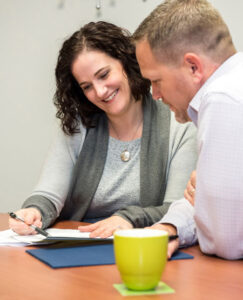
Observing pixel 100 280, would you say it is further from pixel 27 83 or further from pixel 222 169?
pixel 27 83

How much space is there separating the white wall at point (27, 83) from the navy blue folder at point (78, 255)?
1.80 metres

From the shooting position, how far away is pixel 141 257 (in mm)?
704

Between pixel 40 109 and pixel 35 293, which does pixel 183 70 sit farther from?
pixel 40 109

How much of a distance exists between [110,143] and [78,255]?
837 mm

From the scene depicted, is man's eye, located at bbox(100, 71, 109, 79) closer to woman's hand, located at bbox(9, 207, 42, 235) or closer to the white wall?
woman's hand, located at bbox(9, 207, 42, 235)

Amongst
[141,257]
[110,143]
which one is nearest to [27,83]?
[110,143]

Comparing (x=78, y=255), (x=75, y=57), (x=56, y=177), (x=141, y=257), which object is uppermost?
(x=75, y=57)

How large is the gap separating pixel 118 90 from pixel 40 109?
1.15 metres

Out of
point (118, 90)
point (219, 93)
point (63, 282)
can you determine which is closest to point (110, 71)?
point (118, 90)

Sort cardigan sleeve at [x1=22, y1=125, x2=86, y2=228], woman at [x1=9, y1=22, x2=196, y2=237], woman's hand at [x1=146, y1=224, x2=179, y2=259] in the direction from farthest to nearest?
woman at [x1=9, y1=22, x2=196, y2=237], cardigan sleeve at [x1=22, y1=125, x2=86, y2=228], woman's hand at [x1=146, y1=224, x2=179, y2=259]

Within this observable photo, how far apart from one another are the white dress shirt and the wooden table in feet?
Result: 0.18

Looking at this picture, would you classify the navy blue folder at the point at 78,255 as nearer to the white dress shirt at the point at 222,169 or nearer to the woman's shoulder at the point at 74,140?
the white dress shirt at the point at 222,169

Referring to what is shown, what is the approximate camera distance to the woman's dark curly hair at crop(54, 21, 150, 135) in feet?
5.88

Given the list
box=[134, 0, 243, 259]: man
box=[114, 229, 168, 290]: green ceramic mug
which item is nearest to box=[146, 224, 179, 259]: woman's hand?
box=[134, 0, 243, 259]: man
